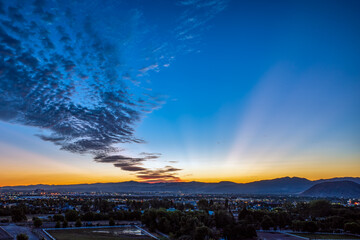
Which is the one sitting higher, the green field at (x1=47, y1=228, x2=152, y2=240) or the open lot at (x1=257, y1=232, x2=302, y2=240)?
the green field at (x1=47, y1=228, x2=152, y2=240)

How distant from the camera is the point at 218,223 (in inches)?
1940

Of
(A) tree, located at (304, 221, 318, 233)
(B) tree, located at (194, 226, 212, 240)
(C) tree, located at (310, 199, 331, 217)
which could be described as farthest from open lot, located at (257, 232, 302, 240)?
(C) tree, located at (310, 199, 331, 217)

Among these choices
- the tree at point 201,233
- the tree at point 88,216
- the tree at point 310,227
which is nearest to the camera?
the tree at point 201,233

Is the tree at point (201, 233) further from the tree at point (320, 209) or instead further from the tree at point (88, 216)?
the tree at point (320, 209)

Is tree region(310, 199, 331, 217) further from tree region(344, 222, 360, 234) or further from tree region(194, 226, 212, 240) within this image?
tree region(194, 226, 212, 240)

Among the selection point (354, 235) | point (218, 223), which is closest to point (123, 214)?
point (218, 223)

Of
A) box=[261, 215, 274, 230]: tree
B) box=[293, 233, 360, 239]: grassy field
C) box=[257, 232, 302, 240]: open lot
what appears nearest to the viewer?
box=[257, 232, 302, 240]: open lot

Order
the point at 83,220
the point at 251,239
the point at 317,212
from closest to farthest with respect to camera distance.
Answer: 1. the point at 251,239
2. the point at 83,220
3. the point at 317,212

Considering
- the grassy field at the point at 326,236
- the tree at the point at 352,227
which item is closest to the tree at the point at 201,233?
the grassy field at the point at 326,236

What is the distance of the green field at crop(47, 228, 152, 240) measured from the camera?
39562mm

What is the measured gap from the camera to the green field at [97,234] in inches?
1558

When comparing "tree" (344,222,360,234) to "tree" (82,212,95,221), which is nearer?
"tree" (344,222,360,234)

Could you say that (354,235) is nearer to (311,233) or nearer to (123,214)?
(311,233)

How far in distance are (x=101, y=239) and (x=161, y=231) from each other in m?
11.4
